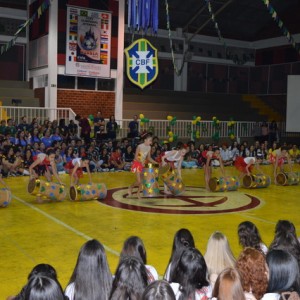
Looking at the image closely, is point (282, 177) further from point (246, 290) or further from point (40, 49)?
point (40, 49)

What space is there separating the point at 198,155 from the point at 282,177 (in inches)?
244

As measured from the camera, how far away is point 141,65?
18.9m

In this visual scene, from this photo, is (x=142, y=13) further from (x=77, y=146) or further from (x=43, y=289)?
(x=43, y=289)

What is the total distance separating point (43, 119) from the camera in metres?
21.5

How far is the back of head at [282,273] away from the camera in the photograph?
12.7ft

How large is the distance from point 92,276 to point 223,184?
1035 cm

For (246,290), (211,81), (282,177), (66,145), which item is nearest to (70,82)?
(66,145)

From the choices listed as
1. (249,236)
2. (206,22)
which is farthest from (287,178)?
(206,22)

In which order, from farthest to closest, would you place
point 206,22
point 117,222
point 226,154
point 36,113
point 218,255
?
point 206,22 < point 226,154 < point 36,113 < point 117,222 < point 218,255

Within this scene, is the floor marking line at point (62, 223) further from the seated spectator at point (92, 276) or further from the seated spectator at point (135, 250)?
the seated spectator at point (92, 276)

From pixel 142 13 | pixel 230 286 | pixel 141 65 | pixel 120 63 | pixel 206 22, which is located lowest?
pixel 230 286

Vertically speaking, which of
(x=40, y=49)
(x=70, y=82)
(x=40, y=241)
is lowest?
(x=40, y=241)

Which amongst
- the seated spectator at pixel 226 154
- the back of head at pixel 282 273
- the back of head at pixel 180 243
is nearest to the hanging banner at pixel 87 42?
the seated spectator at pixel 226 154

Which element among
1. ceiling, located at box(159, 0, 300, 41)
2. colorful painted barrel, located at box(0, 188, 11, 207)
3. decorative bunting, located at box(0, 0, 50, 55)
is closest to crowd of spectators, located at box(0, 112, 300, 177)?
decorative bunting, located at box(0, 0, 50, 55)
